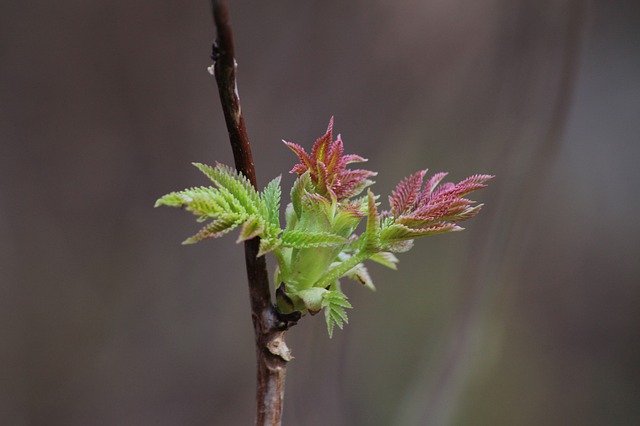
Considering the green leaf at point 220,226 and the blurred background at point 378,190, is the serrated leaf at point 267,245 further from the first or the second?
the blurred background at point 378,190

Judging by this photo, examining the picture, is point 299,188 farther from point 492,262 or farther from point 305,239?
point 492,262

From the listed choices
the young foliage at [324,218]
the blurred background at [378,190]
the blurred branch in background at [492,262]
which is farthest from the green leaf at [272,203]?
the blurred branch in background at [492,262]

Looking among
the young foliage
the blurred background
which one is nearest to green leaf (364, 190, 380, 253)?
the young foliage

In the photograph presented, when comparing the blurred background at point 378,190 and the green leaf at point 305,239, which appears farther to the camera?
the blurred background at point 378,190

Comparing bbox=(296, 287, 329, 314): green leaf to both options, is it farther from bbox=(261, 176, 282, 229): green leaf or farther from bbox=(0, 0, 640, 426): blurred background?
bbox=(0, 0, 640, 426): blurred background

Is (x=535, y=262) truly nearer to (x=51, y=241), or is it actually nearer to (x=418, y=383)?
(x=418, y=383)

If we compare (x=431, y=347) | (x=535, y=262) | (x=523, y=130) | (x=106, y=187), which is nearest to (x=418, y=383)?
(x=431, y=347)

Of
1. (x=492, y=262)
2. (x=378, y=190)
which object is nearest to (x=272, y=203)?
(x=378, y=190)
